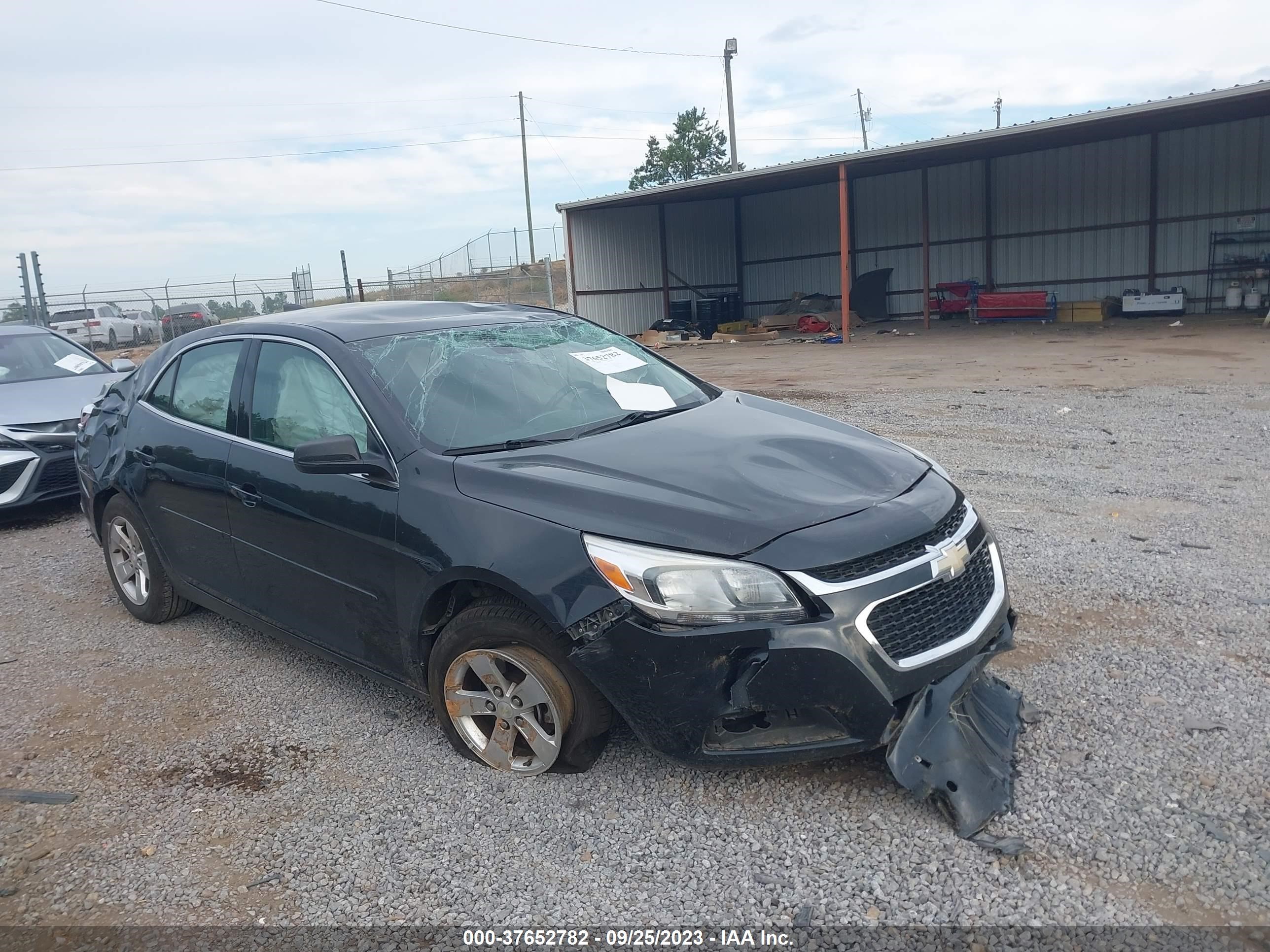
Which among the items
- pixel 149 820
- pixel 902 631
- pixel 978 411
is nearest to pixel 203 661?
pixel 149 820

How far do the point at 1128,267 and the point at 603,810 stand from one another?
25.6m

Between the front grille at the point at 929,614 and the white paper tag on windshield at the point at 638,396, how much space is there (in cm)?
145

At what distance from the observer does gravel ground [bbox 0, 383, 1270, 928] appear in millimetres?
2682

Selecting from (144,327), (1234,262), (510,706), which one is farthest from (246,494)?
(144,327)

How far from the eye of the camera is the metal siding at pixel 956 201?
87.1 feet

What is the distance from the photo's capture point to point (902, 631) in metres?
2.94

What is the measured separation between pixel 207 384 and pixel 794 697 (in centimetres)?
323

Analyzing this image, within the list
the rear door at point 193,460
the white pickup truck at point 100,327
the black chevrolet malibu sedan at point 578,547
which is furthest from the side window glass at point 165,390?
the white pickup truck at point 100,327

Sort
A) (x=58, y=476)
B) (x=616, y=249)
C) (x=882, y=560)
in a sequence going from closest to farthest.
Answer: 1. (x=882, y=560)
2. (x=58, y=476)
3. (x=616, y=249)

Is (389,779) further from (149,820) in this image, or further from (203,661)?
(203,661)

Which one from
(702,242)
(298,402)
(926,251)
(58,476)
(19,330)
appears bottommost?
(58,476)

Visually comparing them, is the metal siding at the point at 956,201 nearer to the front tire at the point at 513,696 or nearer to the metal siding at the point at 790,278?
the metal siding at the point at 790,278

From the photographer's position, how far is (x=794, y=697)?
9.28 ft

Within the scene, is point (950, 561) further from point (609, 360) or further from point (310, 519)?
point (310, 519)
